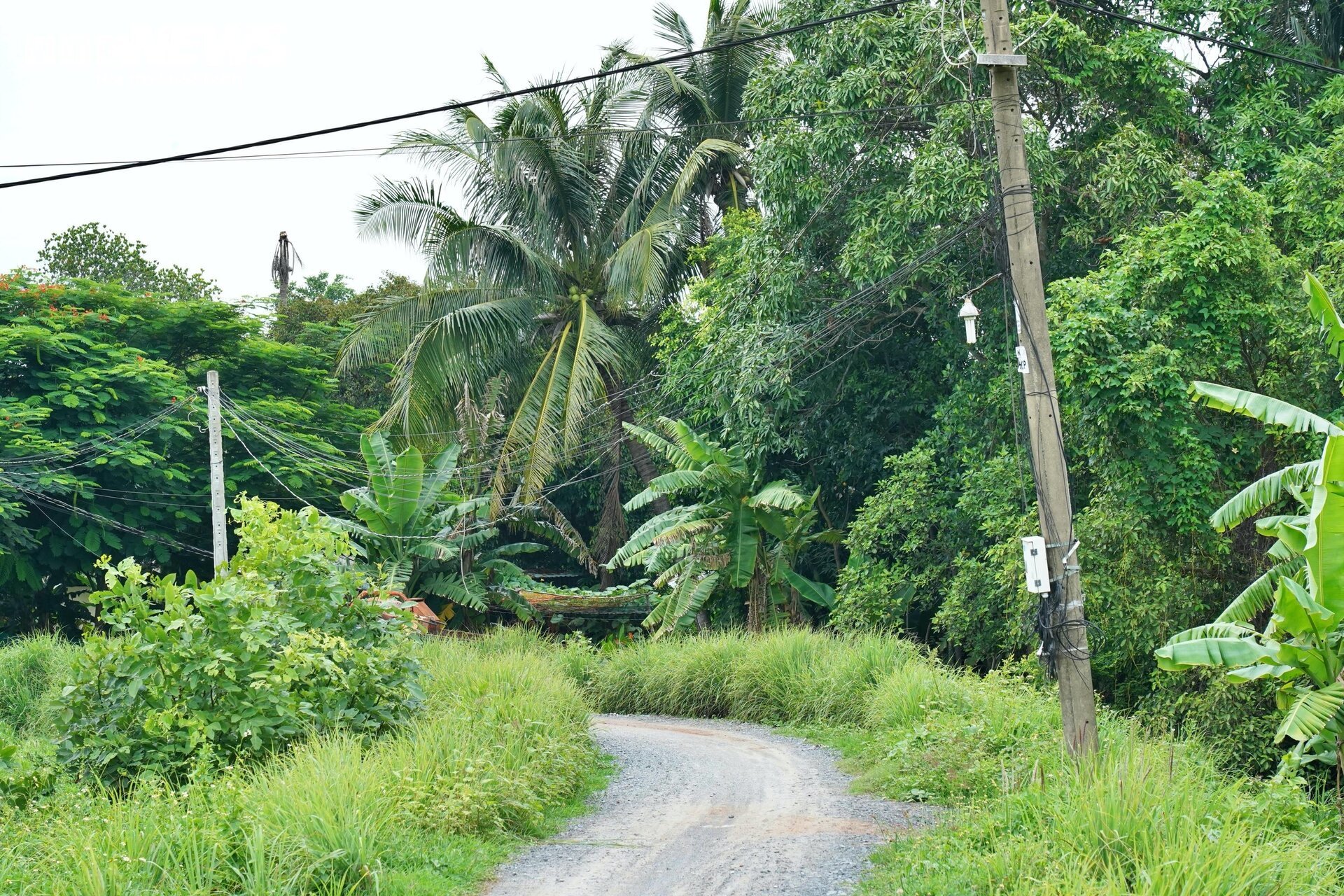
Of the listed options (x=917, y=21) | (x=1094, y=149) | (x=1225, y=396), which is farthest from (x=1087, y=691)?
(x=917, y=21)

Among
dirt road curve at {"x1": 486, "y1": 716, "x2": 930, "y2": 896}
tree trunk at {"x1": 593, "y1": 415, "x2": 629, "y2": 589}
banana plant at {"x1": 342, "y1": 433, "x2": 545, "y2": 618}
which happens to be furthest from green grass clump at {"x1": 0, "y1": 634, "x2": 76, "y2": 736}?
tree trunk at {"x1": 593, "y1": 415, "x2": 629, "y2": 589}

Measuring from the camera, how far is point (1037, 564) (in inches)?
325

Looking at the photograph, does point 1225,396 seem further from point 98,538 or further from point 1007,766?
point 98,538

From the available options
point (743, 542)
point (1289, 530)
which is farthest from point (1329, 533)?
point (743, 542)

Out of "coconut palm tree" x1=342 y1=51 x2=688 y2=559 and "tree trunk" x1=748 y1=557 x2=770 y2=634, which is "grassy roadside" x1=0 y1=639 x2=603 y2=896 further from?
"coconut palm tree" x1=342 y1=51 x2=688 y2=559

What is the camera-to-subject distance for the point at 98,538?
24.3 m

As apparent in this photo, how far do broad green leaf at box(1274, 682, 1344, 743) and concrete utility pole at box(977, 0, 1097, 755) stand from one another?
1.88 m

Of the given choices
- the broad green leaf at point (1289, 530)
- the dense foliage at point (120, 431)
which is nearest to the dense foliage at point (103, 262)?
the dense foliage at point (120, 431)

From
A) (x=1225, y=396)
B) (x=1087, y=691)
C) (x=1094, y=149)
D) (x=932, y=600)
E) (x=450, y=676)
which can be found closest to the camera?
(x=1087, y=691)

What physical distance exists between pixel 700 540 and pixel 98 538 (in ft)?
42.7

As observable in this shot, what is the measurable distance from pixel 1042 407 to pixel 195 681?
673 centimetres

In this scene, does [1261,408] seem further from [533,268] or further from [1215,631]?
[533,268]

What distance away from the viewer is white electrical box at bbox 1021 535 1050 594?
8.24 m

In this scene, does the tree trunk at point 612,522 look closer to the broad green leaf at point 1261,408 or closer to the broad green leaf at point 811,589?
the broad green leaf at point 811,589
